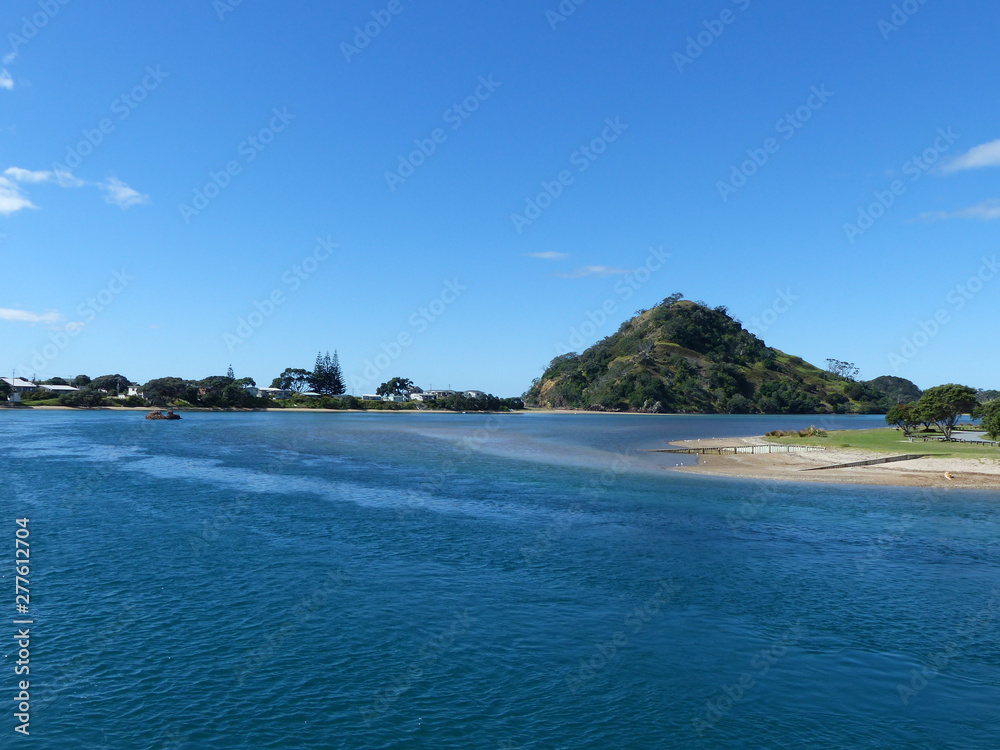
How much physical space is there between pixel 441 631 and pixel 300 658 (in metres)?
4.68

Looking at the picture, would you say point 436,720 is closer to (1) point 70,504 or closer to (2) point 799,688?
(2) point 799,688

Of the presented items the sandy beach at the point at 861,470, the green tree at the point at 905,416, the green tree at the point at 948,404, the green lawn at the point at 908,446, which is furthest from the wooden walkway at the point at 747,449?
the green tree at the point at 905,416

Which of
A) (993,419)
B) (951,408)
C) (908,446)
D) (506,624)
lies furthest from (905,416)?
(506,624)

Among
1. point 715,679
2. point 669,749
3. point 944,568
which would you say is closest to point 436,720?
point 669,749

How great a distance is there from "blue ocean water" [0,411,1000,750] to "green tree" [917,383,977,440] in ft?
179

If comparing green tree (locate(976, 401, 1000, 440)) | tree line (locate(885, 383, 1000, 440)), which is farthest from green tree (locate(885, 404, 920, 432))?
green tree (locate(976, 401, 1000, 440))

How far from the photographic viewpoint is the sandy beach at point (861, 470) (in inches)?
2329

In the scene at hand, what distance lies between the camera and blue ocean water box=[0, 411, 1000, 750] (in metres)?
16.4

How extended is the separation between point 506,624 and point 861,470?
187 ft

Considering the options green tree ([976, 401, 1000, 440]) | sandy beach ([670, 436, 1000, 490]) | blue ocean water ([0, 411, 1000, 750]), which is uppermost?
green tree ([976, 401, 1000, 440])

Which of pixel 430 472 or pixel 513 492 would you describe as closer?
pixel 513 492

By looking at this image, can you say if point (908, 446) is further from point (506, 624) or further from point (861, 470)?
point (506, 624)

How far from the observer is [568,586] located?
90.1 ft

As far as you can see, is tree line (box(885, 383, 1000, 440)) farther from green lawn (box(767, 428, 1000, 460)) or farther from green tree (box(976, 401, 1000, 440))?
green lawn (box(767, 428, 1000, 460))
